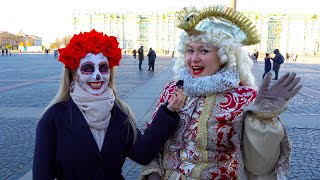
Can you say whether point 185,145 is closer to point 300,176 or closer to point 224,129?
point 224,129

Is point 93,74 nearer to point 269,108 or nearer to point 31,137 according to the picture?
point 269,108

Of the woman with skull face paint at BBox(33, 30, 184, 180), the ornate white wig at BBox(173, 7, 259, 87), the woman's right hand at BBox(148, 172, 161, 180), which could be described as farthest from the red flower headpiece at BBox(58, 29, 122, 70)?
the woman's right hand at BBox(148, 172, 161, 180)

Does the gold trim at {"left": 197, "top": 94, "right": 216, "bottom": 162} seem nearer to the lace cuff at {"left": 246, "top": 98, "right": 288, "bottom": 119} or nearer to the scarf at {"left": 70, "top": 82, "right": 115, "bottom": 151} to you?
the lace cuff at {"left": 246, "top": 98, "right": 288, "bottom": 119}

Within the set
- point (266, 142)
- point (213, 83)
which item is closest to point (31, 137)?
point (213, 83)

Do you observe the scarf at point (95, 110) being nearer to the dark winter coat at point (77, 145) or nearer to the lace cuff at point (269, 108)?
the dark winter coat at point (77, 145)

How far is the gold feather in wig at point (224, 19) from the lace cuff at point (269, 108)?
0.50 metres

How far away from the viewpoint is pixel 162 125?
189cm

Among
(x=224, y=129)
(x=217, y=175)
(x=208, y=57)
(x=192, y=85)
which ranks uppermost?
(x=208, y=57)

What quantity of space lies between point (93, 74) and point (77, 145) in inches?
17.7

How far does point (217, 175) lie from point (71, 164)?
2.94 ft

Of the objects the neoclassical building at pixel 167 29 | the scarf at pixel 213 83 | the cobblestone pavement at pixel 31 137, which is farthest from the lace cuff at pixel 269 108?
the neoclassical building at pixel 167 29

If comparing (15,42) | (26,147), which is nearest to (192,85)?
(26,147)

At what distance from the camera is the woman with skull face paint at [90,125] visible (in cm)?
190

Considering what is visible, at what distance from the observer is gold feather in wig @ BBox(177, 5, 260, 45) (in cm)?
194
